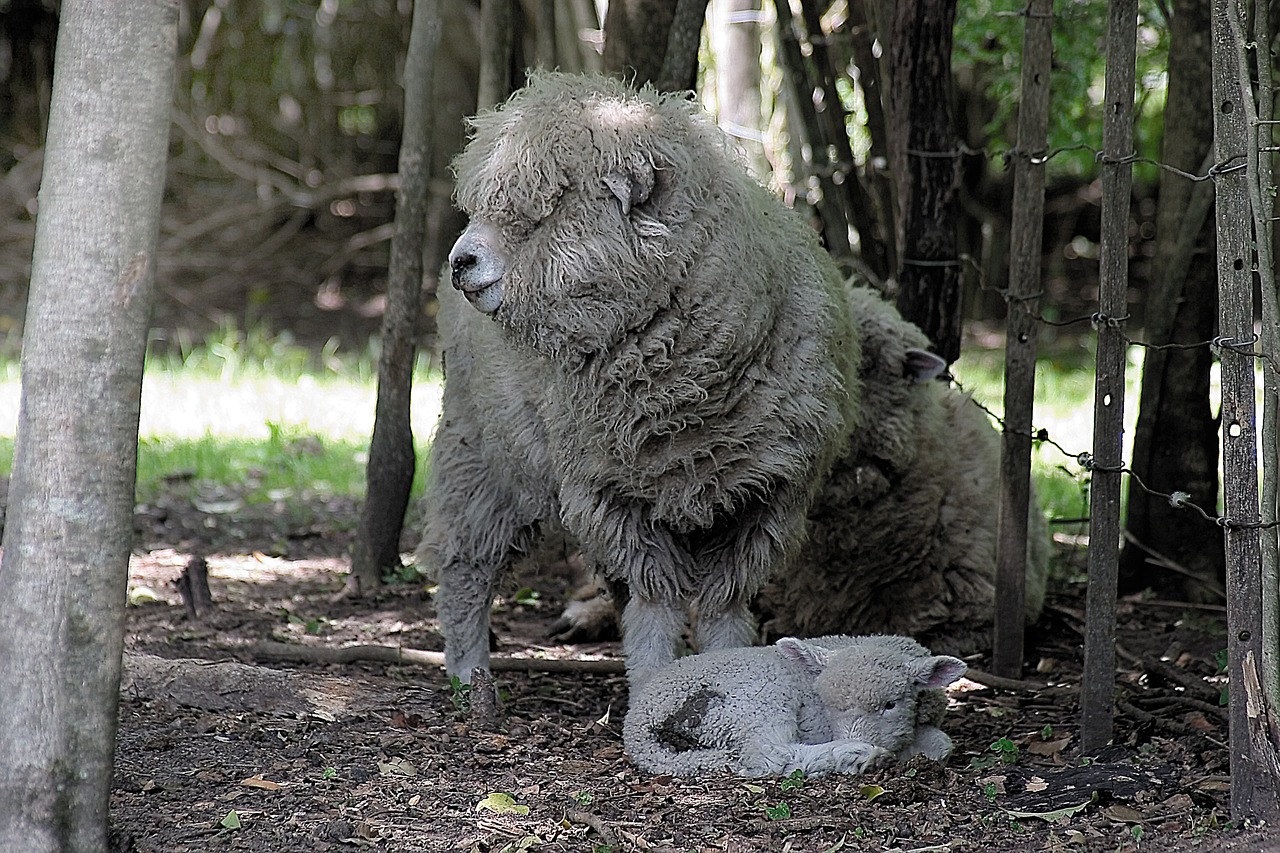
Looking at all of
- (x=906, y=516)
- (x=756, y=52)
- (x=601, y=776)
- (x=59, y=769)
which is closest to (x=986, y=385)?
(x=756, y=52)

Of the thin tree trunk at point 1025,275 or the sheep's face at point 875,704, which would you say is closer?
the sheep's face at point 875,704

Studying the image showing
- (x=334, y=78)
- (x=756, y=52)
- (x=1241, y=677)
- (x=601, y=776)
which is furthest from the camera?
(x=334, y=78)

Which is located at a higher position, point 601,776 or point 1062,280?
point 1062,280

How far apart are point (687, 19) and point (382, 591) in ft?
8.58

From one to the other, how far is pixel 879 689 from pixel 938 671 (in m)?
0.18

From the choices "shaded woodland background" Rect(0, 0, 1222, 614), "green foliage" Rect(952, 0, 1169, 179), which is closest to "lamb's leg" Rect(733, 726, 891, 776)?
"green foliage" Rect(952, 0, 1169, 179)

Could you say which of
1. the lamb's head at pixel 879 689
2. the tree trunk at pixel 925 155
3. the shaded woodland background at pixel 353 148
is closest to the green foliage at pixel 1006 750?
the lamb's head at pixel 879 689

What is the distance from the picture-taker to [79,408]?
2529 mm

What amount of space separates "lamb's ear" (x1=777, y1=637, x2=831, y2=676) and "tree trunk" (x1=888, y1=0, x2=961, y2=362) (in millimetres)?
1824

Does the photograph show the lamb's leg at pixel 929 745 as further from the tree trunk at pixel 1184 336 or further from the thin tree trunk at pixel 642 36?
the thin tree trunk at pixel 642 36

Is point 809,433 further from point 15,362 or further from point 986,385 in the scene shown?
point 15,362

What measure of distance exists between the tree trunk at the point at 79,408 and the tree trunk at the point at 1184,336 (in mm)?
3622

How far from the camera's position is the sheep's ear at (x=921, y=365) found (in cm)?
474

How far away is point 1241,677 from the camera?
9.66 ft
